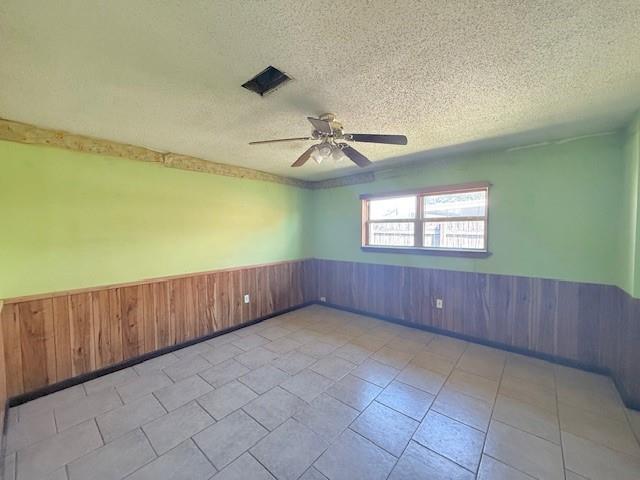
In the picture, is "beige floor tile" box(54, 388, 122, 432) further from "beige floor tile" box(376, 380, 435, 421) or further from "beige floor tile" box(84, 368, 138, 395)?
"beige floor tile" box(376, 380, 435, 421)

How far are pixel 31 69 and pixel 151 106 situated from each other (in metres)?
0.61

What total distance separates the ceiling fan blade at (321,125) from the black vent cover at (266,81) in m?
0.31

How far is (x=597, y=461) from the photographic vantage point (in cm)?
158

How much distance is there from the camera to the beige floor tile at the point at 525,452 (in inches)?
60.0

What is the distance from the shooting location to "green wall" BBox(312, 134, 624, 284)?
2.50 metres

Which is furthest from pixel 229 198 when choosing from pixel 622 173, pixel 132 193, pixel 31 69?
pixel 622 173

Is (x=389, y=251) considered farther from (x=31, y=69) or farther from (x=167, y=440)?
(x=31, y=69)

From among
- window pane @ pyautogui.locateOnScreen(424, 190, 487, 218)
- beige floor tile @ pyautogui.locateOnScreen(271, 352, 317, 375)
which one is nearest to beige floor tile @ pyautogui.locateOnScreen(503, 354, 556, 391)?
window pane @ pyautogui.locateOnScreen(424, 190, 487, 218)

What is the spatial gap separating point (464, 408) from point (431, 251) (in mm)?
1966

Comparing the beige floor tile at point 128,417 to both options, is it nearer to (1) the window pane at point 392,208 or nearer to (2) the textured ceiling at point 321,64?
(2) the textured ceiling at point 321,64

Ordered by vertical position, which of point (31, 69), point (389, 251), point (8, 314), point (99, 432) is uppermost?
point (31, 69)

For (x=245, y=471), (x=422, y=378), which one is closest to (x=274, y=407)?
(x=245, y=471)

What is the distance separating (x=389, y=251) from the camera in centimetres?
399

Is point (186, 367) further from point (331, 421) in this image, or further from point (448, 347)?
point (448, 347)
